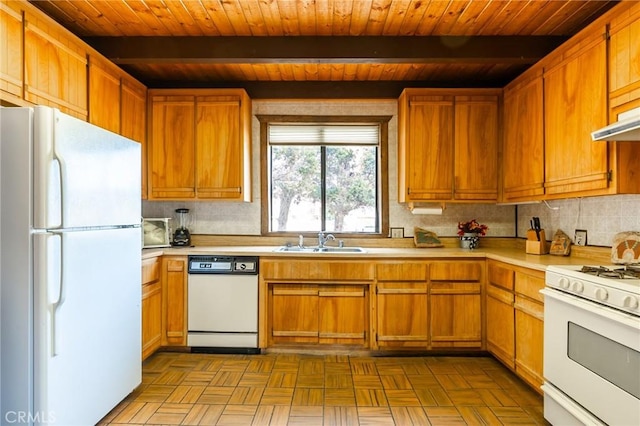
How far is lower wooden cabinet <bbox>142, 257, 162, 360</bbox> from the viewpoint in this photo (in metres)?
2.76

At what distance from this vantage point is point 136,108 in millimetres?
3117

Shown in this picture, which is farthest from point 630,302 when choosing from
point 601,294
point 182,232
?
point 182,232

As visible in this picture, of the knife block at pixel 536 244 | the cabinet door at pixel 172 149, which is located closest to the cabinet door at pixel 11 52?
the cabinet door at pixel 172 149

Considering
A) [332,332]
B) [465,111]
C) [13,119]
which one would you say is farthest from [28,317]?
[465,111]

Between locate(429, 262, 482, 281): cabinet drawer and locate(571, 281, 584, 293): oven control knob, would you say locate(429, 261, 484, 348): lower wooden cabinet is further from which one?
locate(571, 281, 584, 293): oven control knob

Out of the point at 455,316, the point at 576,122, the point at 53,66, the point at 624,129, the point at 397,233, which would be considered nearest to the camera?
the point at 624,129

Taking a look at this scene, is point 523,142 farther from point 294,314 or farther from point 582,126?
point 294,314

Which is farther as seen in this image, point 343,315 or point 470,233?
point 470,233

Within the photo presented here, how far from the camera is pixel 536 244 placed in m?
2.87

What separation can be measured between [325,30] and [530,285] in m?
2.27

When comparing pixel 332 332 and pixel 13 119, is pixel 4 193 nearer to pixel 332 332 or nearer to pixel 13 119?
pixel 13 119

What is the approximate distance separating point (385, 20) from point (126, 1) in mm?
1687

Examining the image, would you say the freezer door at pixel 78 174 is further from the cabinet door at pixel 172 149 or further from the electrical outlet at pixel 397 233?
the electrical outlet at pixel 397 233

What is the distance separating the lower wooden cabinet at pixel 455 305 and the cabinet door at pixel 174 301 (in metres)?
2.10
